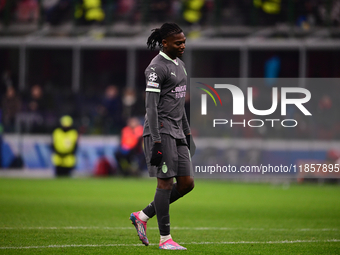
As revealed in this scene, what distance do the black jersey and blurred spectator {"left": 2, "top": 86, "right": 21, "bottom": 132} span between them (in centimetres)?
1355

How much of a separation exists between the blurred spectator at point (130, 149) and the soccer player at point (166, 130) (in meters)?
12.3

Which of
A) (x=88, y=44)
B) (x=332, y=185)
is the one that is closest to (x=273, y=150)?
(x=332, y=185)

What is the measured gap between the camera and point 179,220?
8.52m

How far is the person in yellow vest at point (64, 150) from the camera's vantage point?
18.0 meters

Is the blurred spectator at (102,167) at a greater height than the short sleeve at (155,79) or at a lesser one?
lesser

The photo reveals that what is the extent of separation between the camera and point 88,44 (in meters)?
20.2

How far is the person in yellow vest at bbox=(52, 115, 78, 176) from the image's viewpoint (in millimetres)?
17975

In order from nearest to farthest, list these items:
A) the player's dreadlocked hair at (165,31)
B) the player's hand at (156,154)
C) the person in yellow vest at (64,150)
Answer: the player's hand at (156,154)
the player's dreadlocked hair at (165,31)
the person in yellow vest at (64,150)

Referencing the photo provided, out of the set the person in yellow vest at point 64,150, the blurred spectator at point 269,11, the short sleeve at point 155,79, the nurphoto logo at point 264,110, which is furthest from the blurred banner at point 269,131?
the short sleeve at point 155,79

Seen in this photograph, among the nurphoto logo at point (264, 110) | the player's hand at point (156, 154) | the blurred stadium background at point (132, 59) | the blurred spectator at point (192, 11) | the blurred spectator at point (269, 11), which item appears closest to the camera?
the player's hand at point (156, 154)

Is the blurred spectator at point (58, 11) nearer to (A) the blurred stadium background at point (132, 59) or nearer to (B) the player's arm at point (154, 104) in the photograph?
(A) the blurred stadium background at point (132, 59)

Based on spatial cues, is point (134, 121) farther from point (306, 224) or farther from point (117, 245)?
point (117, 245)

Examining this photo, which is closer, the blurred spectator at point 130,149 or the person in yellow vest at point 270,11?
the blurred spectator at point 130,149

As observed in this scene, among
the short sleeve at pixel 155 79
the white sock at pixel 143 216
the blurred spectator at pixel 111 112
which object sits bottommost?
the blurred spectator at pixel 111 112
